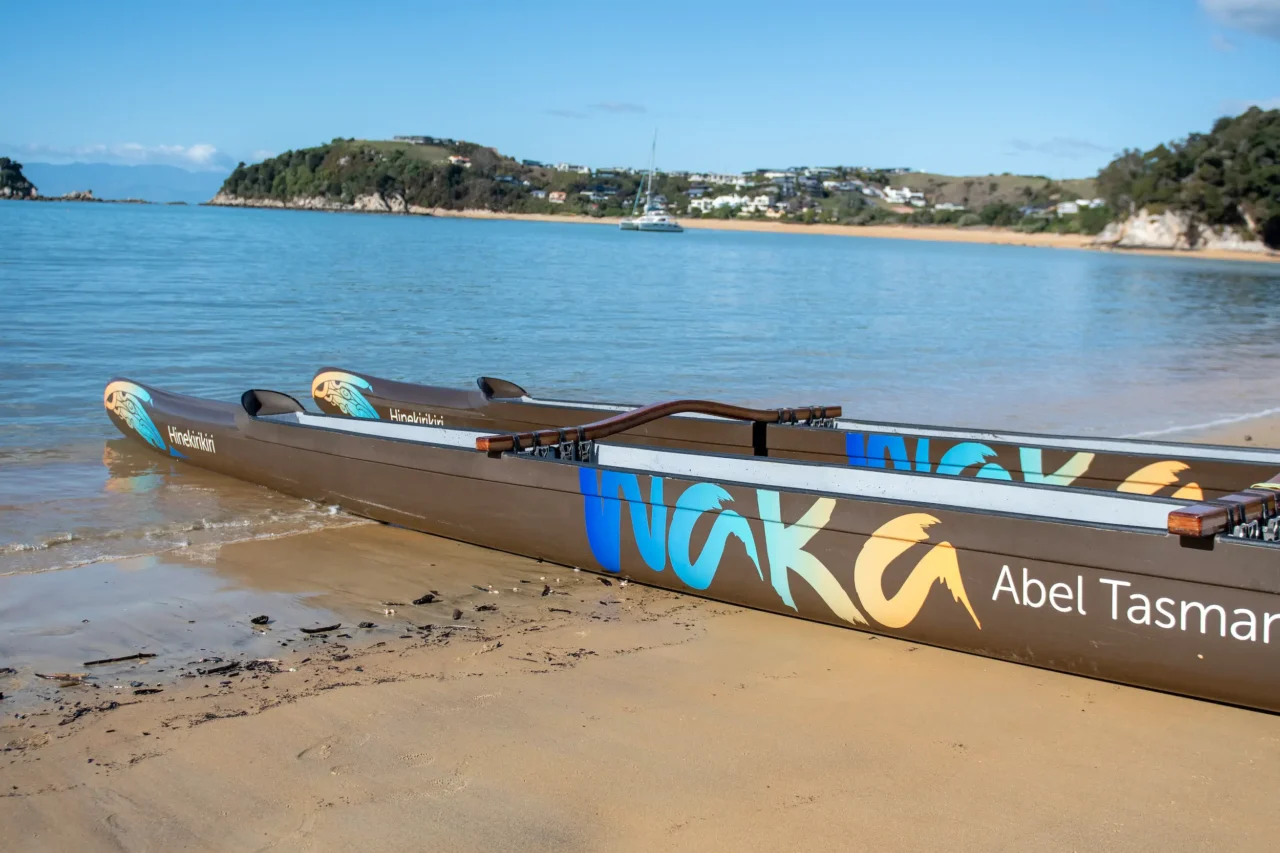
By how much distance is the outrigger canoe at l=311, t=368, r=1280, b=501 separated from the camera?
18.6 ft

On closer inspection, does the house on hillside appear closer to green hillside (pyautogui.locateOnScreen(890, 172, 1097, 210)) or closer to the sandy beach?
green hillside (pyautogui.locateOnScreen(890, 172, 1097, 210))

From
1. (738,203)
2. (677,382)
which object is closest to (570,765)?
(677,382)

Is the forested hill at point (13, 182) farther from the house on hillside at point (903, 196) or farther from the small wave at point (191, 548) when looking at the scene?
the small wave at point (191, 548)

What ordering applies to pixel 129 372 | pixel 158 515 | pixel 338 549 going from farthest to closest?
pixel 129 372 < pixel 158 515 < pixel 338 549

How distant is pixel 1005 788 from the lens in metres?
3.27

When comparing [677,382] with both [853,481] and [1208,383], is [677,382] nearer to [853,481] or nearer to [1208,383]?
[1208,383]

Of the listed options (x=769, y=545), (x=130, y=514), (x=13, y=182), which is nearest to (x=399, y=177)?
(x=13, y=182)

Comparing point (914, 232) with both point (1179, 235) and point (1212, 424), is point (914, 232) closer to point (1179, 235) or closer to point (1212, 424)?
point (1179, 235)

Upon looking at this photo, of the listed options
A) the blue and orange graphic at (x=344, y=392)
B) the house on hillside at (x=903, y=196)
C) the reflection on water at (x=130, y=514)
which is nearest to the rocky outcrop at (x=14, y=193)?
the house on hillside at (x=903, y=196)

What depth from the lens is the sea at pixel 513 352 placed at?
7379mm

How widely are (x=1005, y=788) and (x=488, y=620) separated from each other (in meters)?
2.48

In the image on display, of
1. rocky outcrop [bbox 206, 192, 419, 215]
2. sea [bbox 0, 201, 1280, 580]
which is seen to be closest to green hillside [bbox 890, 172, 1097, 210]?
rocky outcrop [bbox 206, 192, 419, 215]

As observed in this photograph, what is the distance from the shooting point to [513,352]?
1639 cm

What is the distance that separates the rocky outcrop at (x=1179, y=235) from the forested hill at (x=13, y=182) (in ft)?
481
